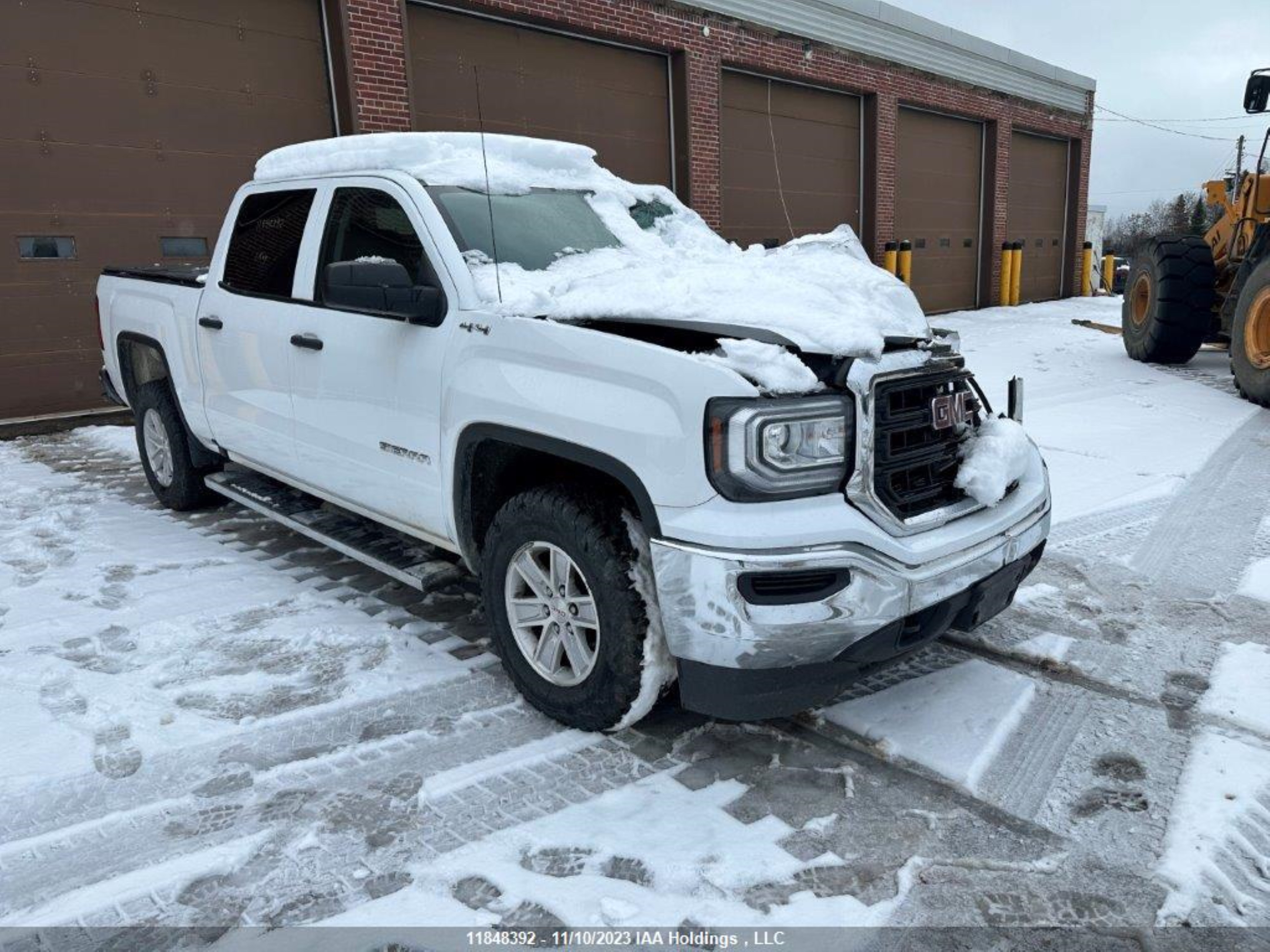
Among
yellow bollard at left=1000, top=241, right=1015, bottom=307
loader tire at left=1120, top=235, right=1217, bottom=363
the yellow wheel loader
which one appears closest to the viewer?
the yellow wheel loader

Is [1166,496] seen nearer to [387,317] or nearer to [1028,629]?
[1028,629]

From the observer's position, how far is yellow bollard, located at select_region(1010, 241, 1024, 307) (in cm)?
2030

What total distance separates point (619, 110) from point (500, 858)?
38.5ft

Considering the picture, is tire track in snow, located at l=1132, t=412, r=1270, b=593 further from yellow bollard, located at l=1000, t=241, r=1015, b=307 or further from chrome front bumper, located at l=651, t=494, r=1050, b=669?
yellow bollard, located at l=1000, t=241, r=1015, b=307

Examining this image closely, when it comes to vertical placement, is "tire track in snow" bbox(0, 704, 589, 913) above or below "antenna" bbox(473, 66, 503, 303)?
below

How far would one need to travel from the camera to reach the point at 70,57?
8.27 meters

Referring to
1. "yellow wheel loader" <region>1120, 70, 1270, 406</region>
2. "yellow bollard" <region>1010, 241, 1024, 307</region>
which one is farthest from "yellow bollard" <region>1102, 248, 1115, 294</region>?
"yellow wheel loader" <region>1120, 70, 1270, 406</region>

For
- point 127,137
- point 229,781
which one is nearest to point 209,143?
point 127,137

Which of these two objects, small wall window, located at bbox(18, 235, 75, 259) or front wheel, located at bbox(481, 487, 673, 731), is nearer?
front wheel, located at bbox(481, 487, 673, 731)

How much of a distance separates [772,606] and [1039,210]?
22.7 m

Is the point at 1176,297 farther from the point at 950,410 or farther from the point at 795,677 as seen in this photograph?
the point at 795,677

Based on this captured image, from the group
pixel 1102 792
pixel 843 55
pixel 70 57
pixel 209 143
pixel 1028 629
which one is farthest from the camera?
pixel 843 55

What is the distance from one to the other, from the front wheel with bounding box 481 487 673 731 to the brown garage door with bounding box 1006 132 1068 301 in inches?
803

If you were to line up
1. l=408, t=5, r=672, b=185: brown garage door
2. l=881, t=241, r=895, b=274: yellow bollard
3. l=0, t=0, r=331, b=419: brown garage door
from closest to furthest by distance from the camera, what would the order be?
l=0, t=0, r=331, b=419: brown garage door → l=408, t=5, r=672, b=185: brown garage door → l=881, t=241, r=895, b=274: yellow bollard
